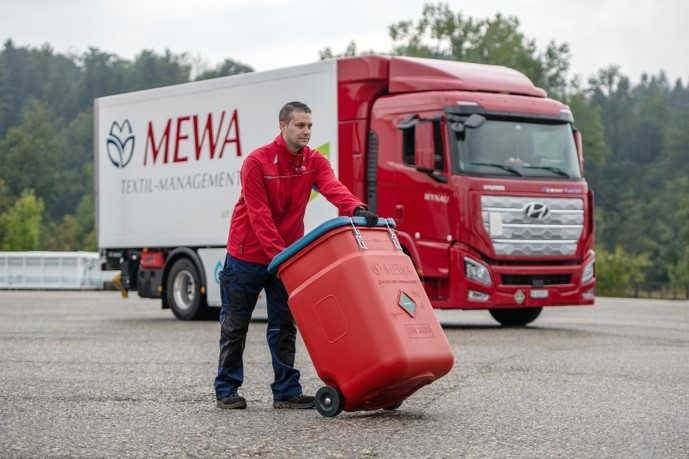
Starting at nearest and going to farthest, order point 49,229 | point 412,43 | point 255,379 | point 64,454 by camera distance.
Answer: point 64,454
point 255,379
point 412,43
point 49,229

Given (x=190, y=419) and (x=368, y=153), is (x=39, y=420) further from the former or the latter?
(x=368, y=153)

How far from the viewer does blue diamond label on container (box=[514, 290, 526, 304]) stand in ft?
56.3

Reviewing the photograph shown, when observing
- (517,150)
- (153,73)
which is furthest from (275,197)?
(153,73)

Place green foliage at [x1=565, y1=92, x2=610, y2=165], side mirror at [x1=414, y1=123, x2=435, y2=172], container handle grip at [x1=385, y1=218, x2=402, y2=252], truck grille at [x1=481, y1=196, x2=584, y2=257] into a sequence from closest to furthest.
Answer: container handle grip at [x1=385, y1=218, x2=402, y2=252], side mirror at [x1=414, y1=123, x2=435, y2=172], truck grille at [x1=481, y1=196, x2=584, y2=257], green foliage at [x1=565, y1=92, x2=610, y2=165]

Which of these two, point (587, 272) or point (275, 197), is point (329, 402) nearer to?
point (275, 197)

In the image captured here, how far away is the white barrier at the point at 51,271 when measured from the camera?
1661 inches

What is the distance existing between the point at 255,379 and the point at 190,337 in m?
5.39

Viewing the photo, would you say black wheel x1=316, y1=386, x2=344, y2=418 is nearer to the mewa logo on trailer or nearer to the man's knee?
the man's knee

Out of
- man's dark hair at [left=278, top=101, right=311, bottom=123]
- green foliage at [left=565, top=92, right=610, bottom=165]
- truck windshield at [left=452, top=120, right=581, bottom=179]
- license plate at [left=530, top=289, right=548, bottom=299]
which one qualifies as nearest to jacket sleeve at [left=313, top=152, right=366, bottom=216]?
man's dark hair at [left=278, top=101, right=311, bottom=123]

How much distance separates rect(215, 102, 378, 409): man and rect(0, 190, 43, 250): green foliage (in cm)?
6730

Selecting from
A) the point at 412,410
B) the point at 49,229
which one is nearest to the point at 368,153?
the point at 412,410

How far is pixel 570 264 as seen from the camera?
17844 mm

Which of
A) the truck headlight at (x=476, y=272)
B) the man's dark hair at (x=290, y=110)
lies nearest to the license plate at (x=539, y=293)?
the truck headlight at (x=476, y=272)

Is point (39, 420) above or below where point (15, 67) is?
below
